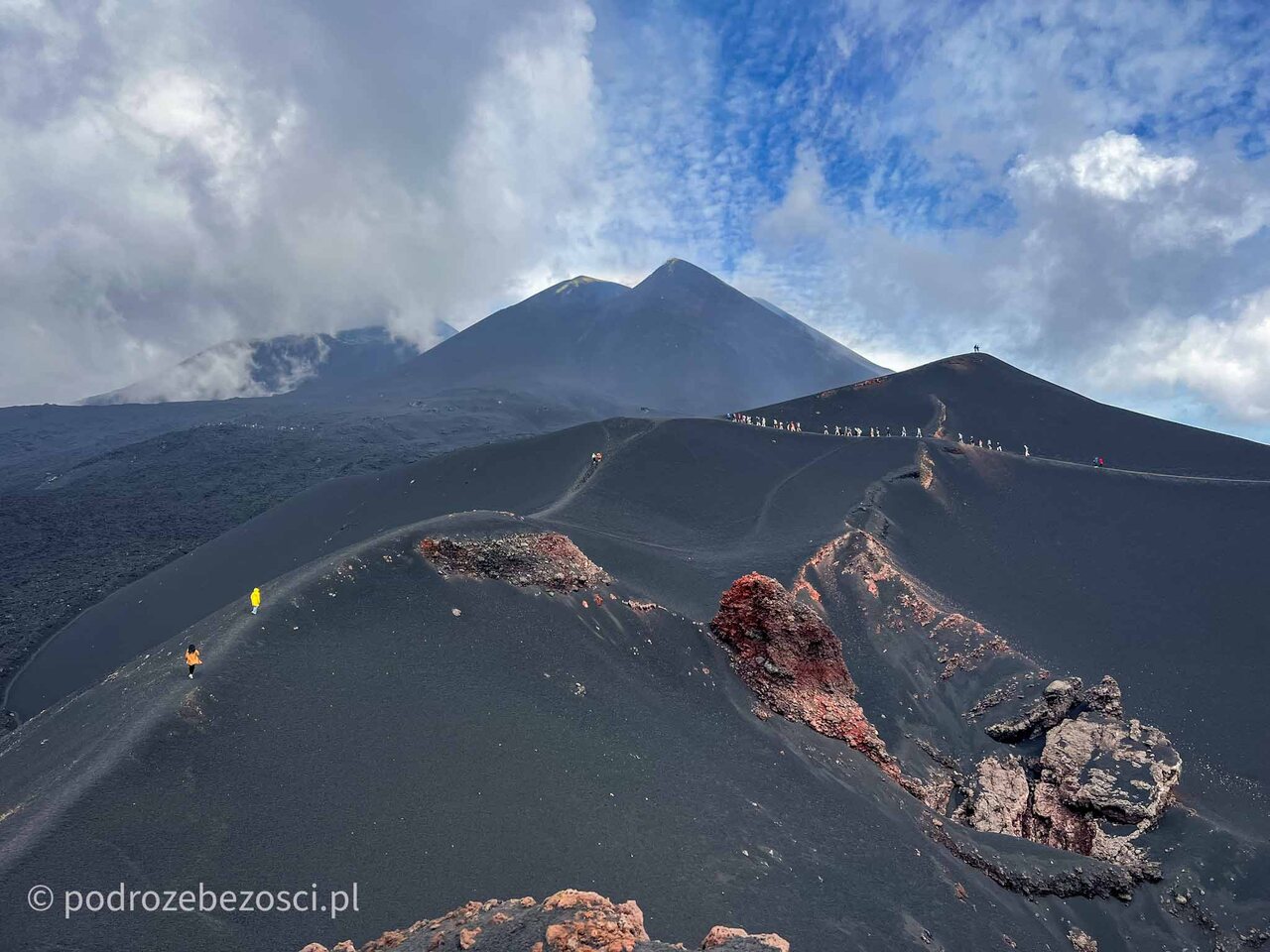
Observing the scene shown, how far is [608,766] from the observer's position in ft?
43.4

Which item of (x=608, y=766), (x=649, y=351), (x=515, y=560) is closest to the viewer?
(x=608, y=766)

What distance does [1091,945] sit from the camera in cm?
1366

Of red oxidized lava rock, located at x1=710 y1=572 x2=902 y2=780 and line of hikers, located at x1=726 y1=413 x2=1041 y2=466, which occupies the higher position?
line of hikers, located at x1=726 y1=413 x2=1041 y2=466

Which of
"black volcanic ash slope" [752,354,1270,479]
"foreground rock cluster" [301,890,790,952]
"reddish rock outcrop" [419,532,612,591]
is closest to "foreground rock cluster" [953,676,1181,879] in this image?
"reddish rock outcrop" [419,532,612,591]

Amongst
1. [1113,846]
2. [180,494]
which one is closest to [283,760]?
[1113,846]

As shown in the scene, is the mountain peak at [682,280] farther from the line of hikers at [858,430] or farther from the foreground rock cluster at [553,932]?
the foreground rock cluster at [553,932]

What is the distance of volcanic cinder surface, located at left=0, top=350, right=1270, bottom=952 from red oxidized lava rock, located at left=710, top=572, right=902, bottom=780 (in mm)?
94

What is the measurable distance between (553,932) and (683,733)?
29.6 ft

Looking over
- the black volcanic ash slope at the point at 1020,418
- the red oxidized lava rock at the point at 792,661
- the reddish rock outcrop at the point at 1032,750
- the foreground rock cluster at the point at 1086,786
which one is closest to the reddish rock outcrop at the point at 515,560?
the red oxidized lava rock at the point at 792,661

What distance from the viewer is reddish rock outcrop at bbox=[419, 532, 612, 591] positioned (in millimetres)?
17469

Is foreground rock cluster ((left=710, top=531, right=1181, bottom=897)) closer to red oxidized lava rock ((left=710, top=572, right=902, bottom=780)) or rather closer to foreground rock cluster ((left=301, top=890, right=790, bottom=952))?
red oxidized lava rock ((left=710, top=572, right=902, bottom=780))

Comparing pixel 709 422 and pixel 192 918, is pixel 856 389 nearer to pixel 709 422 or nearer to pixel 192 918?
pixel 709 422

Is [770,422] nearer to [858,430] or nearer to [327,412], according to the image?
[858,430]

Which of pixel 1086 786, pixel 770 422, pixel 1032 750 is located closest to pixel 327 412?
pixel 770 422
